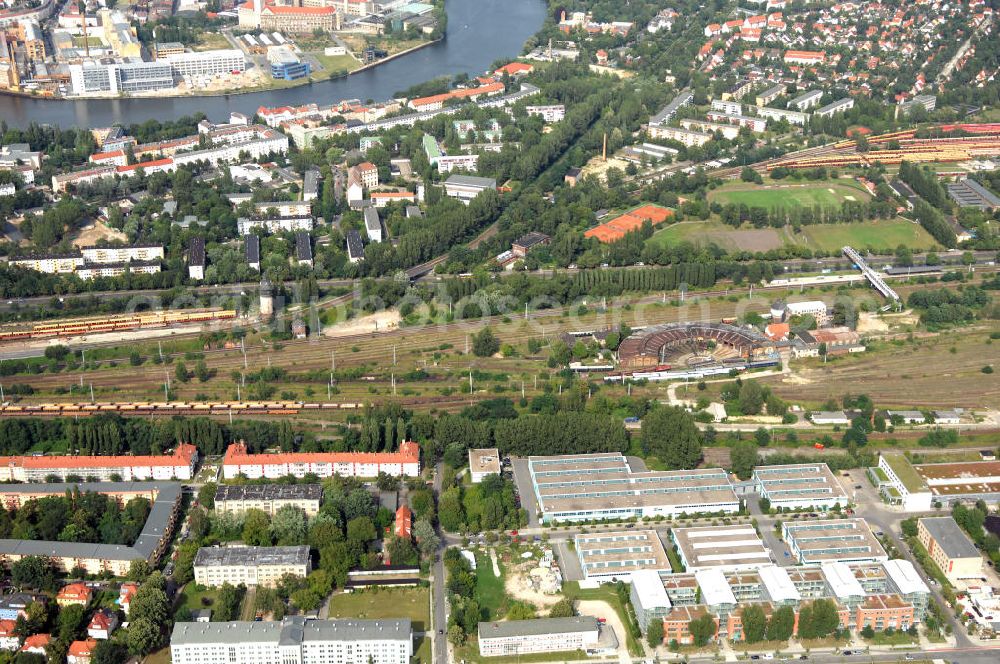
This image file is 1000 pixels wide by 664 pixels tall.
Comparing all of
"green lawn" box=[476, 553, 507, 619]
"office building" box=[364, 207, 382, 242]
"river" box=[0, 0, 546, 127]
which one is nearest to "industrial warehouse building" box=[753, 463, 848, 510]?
"green lawn" box=[476, 553, 507, 619]

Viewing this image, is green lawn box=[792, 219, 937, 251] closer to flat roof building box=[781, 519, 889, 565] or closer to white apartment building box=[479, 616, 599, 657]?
flat roof building box=[781, 519, 889, 565]

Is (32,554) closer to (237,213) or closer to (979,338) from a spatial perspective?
(237,213)

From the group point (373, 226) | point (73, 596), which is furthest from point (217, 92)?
point (73, 596)

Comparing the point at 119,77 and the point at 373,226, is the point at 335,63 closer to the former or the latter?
the point at 119,77

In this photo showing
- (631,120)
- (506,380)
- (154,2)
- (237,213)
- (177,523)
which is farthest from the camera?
(154,2)

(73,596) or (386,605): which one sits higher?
(73,596)

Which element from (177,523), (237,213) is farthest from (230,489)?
(237,213)
